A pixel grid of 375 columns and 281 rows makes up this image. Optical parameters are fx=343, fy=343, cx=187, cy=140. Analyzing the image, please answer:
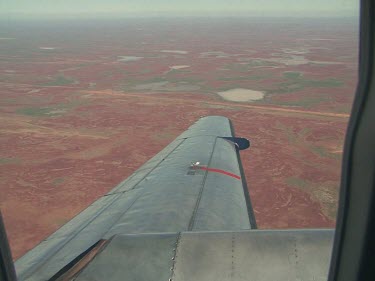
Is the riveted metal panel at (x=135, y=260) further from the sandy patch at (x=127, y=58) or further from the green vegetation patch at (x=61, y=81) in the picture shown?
the sandy patch at (x=127, y=58)

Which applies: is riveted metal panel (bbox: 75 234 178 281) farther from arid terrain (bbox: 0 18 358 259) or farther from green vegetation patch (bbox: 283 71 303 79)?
green vegetation patch (bbox: 283 71 303 79)

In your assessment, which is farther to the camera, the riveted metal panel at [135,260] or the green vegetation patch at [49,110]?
the green vegetation patch at [49,110]

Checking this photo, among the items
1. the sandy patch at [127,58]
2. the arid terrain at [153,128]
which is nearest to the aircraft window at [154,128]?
the arid terrain at [153,128]

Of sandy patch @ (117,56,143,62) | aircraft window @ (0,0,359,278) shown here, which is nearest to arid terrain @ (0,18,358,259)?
aircraft window @ (0,0,359,278)

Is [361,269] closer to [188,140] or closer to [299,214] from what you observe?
[188,140]

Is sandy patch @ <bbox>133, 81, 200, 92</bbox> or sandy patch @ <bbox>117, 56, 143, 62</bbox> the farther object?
sandy patch @ <bbox>117, 56, 143, 62</bbox>
